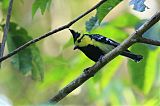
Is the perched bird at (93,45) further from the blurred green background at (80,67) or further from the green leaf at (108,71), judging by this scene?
the green leaf at (108,71)

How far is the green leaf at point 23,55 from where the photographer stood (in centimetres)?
163

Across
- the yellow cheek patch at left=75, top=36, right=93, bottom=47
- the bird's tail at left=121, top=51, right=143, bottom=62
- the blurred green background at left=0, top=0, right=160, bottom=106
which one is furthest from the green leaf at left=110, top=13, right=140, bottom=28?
the bird's tail at left=121, top=51, right=143, bottom=62

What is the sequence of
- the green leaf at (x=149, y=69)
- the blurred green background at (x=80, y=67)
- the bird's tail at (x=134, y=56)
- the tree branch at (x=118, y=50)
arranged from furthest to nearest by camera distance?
the green leaf at (x=149, y=69) < the blurred green background at (x=80, y=67) < the bird's tail at (x=134, y=56) < the tree branch at (x=118, y=50)

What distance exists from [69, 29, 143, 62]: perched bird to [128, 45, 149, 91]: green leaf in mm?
50

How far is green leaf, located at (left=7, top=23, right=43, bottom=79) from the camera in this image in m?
1.63

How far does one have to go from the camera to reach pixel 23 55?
164cm

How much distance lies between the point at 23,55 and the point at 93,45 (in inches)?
11.4

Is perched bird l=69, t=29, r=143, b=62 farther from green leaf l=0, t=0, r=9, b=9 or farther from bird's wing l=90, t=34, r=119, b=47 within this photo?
green leaf l=0, t=0, r=9, b=9

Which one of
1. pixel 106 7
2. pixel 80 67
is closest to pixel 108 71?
pixel 80 67

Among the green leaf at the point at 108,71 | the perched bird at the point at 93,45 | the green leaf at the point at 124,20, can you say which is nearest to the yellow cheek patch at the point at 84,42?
the perched bird at the point at 93,45

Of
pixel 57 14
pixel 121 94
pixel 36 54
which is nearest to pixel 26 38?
pixel 36 54

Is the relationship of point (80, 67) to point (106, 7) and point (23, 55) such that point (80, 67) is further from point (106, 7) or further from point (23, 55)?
point (106, 7)

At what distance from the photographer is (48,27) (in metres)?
4.20

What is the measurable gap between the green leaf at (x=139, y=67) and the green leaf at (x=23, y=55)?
0.34 m
